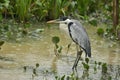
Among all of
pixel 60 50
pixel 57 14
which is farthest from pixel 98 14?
pixel 60 50

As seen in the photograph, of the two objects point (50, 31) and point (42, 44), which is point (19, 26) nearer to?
point (50, 31)

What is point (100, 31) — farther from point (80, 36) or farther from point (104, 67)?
point (104, 67)

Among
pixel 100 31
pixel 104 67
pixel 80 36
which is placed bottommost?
pixel 100 31

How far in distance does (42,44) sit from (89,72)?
205 centimetres

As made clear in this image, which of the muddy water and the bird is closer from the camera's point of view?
the muddy water

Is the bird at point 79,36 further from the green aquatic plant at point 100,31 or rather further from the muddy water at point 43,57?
the green aquatic plant at point 100,31

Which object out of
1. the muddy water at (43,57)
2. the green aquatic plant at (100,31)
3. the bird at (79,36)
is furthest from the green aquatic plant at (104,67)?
the green aquatic plant at (100,31)

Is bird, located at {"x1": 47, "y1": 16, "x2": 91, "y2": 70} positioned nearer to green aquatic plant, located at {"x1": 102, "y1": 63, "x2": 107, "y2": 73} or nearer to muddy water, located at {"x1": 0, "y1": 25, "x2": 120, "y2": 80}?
muddy water, located at {"x1": 0, "y1": 25, "x2": 120, "y2": 80}

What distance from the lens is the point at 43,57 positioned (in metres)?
8.28

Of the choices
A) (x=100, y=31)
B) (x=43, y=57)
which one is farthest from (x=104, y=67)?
(x=100, y=31)

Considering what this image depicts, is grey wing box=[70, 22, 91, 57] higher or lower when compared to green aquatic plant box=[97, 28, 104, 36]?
higher

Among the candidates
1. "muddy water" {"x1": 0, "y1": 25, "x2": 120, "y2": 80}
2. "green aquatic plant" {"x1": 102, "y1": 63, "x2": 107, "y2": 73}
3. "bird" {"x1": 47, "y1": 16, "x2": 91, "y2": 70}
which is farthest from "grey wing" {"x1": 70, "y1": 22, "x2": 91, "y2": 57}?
"green aquatic plant" {"x1": 102, "y1": 63, "x2": 107, "y2": 73}

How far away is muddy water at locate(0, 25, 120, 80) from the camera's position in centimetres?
713

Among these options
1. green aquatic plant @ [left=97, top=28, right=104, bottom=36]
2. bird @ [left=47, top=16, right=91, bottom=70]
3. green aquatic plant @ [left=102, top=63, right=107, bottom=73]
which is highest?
bird @ [left=47, top=16, right=91, bottom=70]
